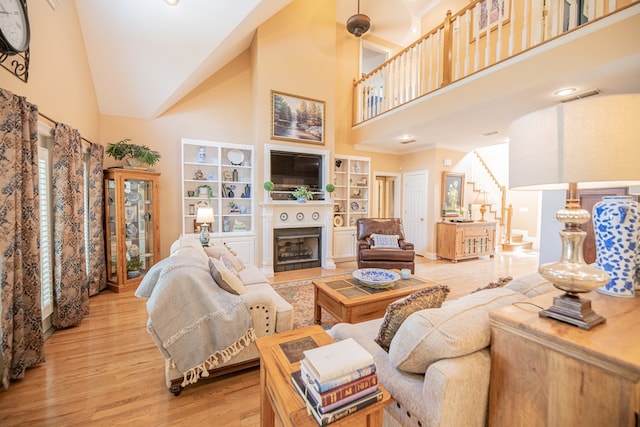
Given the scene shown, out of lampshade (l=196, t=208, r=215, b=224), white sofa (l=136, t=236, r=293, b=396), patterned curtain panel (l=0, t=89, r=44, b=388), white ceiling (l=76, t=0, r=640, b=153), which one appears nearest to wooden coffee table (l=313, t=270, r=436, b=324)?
white sofa (l=136, t=236, r=293, b=396)

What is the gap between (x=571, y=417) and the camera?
0.78 meters

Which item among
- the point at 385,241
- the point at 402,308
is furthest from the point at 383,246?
the point at 402,308

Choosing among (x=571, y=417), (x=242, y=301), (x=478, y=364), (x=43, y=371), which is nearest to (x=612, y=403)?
(x=571, y=417)

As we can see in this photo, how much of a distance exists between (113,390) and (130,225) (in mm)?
2621

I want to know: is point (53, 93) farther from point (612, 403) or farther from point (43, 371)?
point (612, 403)

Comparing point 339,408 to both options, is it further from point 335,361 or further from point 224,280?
point 224,280

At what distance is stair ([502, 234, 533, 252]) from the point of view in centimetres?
719

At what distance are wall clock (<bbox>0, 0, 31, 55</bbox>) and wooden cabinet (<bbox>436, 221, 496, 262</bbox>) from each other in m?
6.50

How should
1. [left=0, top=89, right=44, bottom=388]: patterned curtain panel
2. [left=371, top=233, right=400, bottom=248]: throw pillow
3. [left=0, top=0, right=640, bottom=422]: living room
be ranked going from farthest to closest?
[left=371, top=233, right=400, bottom=248]: throw pillow → [left=0, top=0, right=640, bottom=422]: living room → [left=0, top=89, right=44, bottom=388]: patterned curtain panel

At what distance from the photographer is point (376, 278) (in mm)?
2623

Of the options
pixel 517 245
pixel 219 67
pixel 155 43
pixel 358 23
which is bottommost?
pixel 517 245

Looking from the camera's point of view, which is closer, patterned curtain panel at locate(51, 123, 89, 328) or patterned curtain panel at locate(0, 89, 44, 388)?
patterned curtain panel at locate(0, 89, 44, 388)

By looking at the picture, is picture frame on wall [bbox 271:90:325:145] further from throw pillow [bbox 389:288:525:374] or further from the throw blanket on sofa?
throw pillow [bbox 389:288:525:374]

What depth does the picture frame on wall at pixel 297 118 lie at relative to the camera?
4656mm
